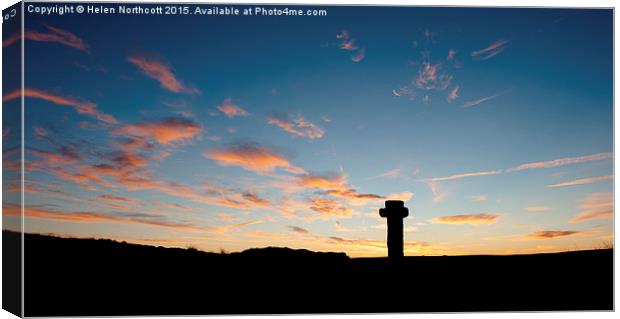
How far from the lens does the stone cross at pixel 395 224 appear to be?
12914mm

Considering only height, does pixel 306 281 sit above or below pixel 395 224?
below

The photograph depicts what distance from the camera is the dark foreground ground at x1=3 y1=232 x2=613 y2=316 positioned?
1226cm

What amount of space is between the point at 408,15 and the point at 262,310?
4.72 m

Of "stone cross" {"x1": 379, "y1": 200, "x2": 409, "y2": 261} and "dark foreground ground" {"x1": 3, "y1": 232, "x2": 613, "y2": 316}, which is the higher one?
"stone cross" {"x1": 379, "y1": 200, "x2": 409, "y2": 261}

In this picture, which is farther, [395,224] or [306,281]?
[306,281]

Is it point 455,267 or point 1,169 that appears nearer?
point 1,169

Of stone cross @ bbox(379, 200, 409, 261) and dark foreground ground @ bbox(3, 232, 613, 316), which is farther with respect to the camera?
stone cross @ bbox(379, 200, 409, 261)

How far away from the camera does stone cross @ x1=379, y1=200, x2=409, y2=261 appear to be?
1291 cm

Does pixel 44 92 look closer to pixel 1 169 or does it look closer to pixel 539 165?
pixel 1 169

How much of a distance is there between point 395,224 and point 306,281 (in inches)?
64.0

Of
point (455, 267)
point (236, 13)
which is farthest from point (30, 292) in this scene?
point (455, 267)

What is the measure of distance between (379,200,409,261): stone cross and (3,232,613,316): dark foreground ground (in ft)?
0.80

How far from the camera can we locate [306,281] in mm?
13227

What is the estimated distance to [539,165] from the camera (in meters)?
12.8
